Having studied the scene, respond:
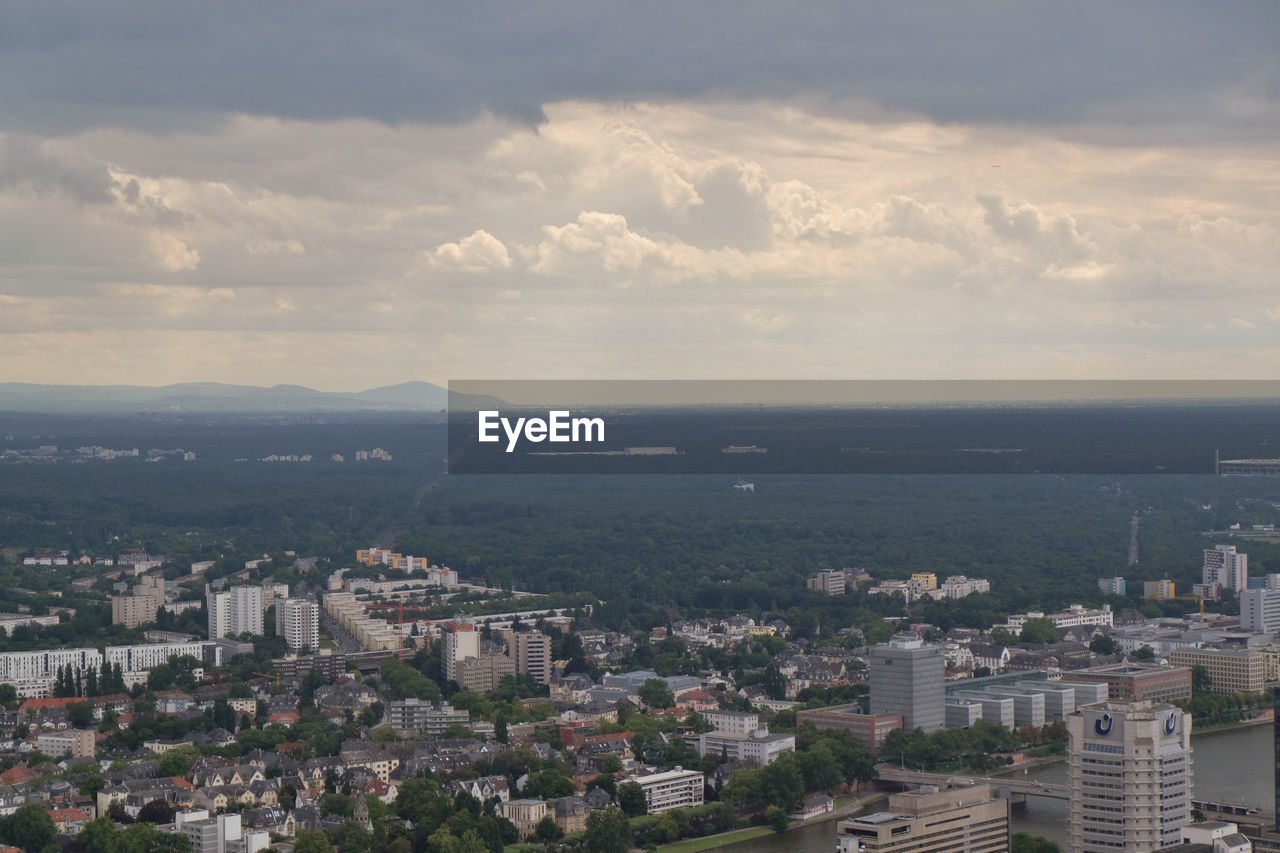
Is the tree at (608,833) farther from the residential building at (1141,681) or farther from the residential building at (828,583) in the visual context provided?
the residential building at (828,583)

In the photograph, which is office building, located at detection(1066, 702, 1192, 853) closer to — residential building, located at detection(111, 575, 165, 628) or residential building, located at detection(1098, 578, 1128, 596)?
residential building, located at detection(111, 575, 165, 628)

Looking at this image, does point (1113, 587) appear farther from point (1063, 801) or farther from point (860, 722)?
point (1063, 801)

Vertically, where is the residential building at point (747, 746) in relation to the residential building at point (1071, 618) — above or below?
above

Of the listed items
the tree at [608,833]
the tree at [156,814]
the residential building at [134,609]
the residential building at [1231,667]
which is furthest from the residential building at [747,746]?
the residential building at [134,609]

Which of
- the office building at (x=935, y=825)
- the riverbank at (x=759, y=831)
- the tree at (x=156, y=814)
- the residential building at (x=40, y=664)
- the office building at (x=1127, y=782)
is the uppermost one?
the office building at (x=1127, y=782)

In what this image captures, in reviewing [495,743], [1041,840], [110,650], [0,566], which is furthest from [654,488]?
[1041,840]

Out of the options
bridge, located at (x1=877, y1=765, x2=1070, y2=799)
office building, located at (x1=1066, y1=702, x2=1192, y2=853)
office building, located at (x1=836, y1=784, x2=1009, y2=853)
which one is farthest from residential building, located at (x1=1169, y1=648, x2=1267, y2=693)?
office building, located at (x1=1066, y1=702, x2=1192, y2=853)

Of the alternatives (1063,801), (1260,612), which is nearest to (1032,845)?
(1063,801)
